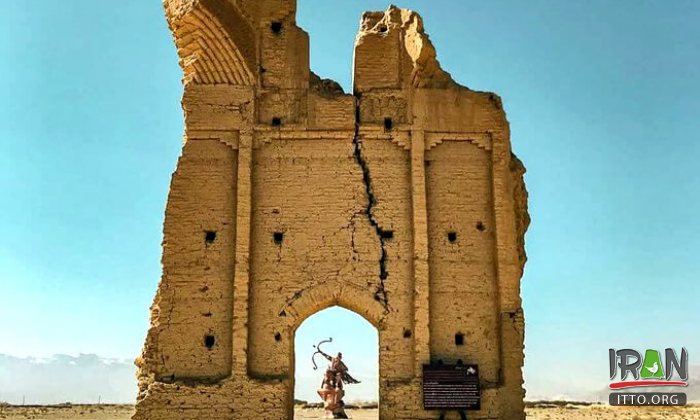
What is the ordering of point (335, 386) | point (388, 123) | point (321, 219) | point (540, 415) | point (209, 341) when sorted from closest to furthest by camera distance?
point (209, 341), point (321, 219), point (388, 123), point (335, 386), point (540, 415)

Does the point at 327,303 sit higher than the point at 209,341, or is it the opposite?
the point at 327,303

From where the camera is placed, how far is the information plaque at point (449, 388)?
503 inches

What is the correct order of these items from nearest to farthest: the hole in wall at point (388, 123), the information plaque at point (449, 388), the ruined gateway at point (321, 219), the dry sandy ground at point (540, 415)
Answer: the information plaque at point (449, 388) → the ruined gateway at point (321, 219) → the hole in wall at point (388, 123) → the dry sandy ground at point (540, 415)

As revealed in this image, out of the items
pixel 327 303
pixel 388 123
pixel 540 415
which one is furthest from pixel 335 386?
pixel 540 415

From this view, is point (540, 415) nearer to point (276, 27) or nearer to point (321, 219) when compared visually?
point (321, 219)

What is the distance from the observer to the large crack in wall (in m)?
13.4

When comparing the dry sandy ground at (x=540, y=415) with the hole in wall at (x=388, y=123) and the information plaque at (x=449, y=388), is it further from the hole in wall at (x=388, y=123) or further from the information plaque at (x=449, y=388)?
the hole in wall at (x=388, y=123)

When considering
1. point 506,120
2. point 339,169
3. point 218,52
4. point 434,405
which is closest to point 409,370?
point 434,405

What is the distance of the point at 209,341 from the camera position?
13133 mm

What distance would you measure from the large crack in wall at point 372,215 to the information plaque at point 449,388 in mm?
1446

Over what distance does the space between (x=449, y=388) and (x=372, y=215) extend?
3.45 metres

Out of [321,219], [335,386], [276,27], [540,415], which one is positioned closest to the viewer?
[321,219]

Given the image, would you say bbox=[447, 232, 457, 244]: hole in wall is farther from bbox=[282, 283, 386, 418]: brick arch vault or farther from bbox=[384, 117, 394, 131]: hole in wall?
bbox=[384, 117, 394, 131]: hole in wall

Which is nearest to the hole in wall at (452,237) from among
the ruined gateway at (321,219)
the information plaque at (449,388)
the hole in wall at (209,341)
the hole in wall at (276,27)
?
the ruined gateway at (321,219)
